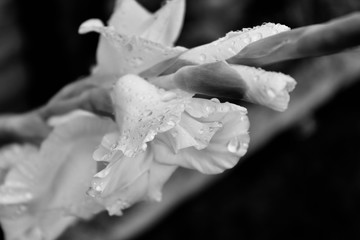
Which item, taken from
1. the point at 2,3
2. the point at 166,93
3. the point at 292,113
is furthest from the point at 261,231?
the point at 166,93

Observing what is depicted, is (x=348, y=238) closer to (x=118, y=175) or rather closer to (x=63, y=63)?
(x=63, y=63)

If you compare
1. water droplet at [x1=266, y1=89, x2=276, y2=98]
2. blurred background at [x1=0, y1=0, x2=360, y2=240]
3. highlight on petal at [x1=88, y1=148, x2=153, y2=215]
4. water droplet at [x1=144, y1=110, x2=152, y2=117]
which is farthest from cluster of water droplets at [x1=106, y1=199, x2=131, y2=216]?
blurred background at [x1=0, y1=0, x2=360, y2=240]

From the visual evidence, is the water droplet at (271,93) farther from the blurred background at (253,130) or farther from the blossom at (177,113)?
the blurred background at (253,130)

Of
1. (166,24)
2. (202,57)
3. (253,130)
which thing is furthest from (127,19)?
(253,130)

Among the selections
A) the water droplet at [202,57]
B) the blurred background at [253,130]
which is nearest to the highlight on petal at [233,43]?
the water droplet at [202,57]

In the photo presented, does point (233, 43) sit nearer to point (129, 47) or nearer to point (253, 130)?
point (129, 47)

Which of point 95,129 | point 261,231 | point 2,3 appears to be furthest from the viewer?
point 261,231

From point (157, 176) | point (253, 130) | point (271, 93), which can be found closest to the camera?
point (271, 93)
